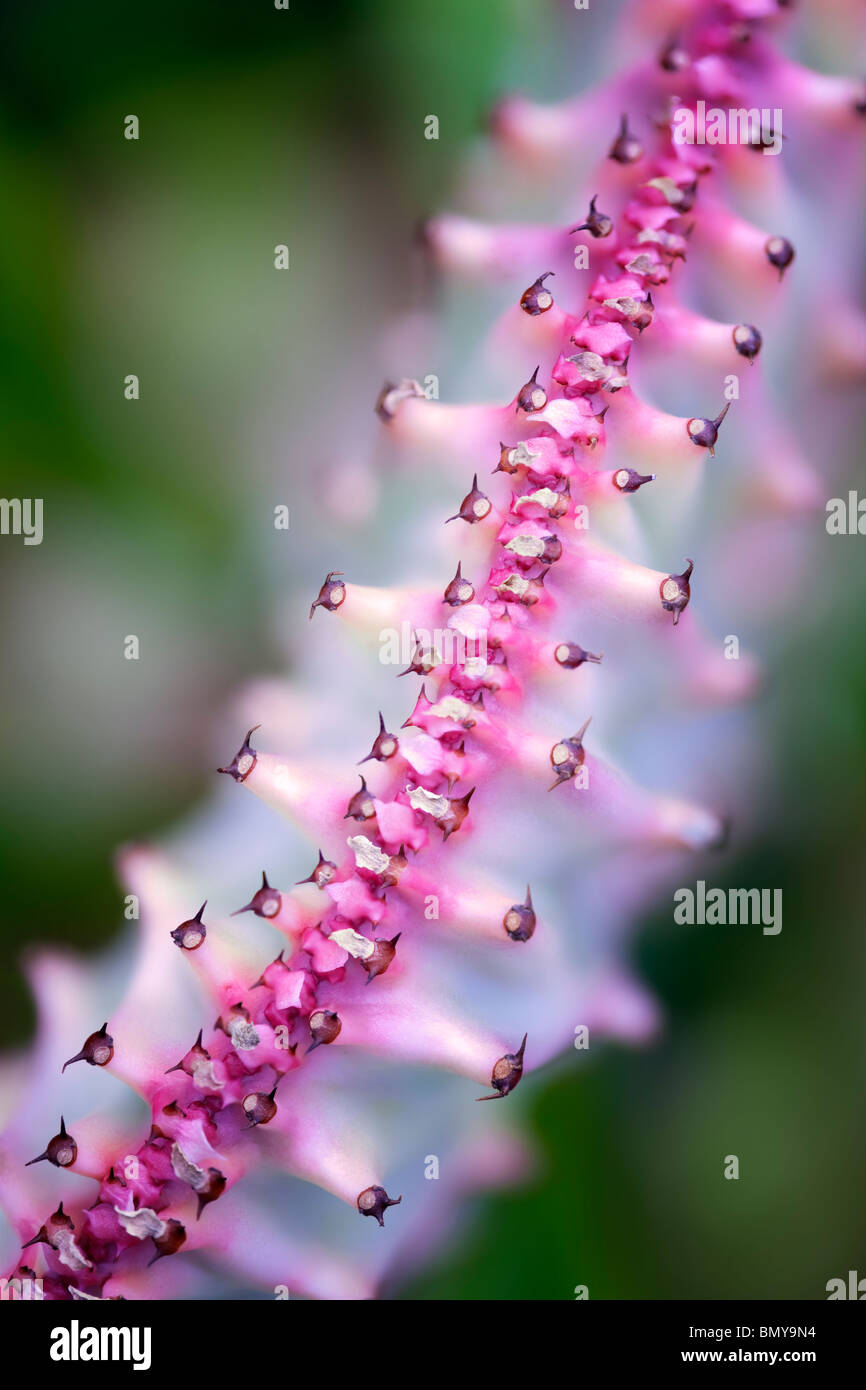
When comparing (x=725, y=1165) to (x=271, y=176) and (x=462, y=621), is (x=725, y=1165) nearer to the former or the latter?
(x=462, y=621)

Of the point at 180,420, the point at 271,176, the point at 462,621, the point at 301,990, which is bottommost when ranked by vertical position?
the point at 301,990

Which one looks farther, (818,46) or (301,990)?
(818,46)

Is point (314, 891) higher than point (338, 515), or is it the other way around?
point (338, 515)

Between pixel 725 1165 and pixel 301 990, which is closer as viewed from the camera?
pixel 301 990

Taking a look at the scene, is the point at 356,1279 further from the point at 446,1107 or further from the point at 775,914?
the point at 775,914

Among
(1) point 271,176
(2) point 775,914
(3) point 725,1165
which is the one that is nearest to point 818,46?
(1) point 271,176

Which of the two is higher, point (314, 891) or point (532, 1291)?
point (314, 891)

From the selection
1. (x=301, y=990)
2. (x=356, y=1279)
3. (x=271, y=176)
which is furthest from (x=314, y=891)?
(x=271, y=176)
